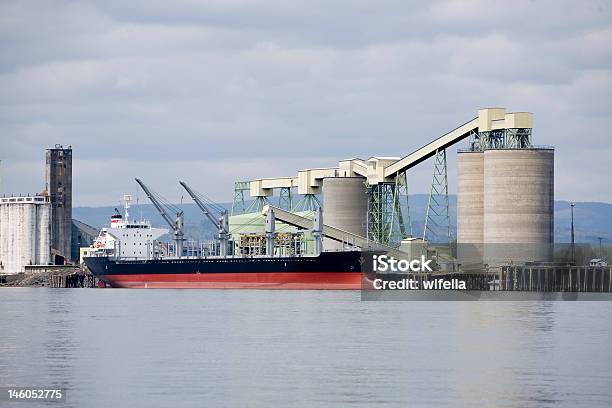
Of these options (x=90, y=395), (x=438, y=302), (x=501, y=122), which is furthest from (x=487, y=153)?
(x=90, y=395)

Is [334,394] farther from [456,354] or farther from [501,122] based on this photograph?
[501,122]

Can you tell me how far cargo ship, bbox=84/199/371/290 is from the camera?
12169 centimetres

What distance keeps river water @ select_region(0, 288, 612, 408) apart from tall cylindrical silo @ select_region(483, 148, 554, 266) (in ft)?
125

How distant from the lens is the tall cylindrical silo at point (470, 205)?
390ft

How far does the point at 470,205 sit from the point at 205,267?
28.5 m

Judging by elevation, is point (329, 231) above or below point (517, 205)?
below

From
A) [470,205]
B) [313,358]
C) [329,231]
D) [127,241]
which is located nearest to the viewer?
[313,358]

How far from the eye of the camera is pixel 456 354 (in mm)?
47188

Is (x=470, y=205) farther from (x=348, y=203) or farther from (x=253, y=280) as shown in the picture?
(x=253, y=280)

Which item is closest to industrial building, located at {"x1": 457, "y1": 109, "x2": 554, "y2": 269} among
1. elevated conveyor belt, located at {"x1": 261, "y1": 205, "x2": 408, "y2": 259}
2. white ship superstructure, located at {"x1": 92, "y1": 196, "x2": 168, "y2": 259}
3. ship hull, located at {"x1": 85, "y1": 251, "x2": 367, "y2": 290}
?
ship hull, located at {"x1": 85, "y1": 251, "x2": 367, "y2": 290}

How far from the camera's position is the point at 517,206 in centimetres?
11225

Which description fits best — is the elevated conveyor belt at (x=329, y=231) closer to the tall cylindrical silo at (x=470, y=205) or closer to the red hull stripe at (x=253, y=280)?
the red hull stripe at (x=253, y=280)

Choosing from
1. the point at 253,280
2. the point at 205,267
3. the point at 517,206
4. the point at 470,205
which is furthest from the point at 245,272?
the point at 517,206

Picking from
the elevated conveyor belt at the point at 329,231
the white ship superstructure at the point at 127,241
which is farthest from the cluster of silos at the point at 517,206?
the white ship superstructure at the point at 127,241
